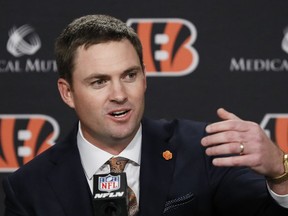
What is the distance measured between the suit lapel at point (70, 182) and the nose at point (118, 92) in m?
0.24

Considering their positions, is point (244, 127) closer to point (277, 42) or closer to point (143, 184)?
point (143, 184)

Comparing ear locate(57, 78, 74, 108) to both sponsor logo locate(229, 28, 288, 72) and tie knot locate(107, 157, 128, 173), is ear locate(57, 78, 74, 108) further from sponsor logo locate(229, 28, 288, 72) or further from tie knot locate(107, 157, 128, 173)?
sponsor logo locate(229, 28, 288, 72)

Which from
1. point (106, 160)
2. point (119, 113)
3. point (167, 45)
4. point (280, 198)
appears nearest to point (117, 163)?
point (106, 160)

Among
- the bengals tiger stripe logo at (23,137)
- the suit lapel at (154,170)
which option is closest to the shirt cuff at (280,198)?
the suit lapel at (154,170)

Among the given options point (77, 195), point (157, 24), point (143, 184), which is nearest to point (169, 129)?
point (143, 184)

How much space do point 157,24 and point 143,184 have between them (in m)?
0.85

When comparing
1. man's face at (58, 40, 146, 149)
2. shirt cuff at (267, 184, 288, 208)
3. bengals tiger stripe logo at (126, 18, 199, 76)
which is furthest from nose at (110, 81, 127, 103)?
bengals tiger stripe logo at (126, 18, 199, 76)

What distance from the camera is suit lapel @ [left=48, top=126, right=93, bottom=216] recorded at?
1.72 meters

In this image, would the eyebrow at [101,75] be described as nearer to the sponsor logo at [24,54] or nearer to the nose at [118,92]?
the nose at [118,92]

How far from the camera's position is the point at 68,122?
2508 mm

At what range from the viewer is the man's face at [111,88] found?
166cm

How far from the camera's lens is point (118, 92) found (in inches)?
64.3

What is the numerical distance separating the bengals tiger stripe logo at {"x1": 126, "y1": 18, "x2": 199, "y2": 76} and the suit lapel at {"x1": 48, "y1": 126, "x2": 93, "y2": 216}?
28.2 inches

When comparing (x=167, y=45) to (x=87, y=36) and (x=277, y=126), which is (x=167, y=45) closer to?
(x=277, y=126)
